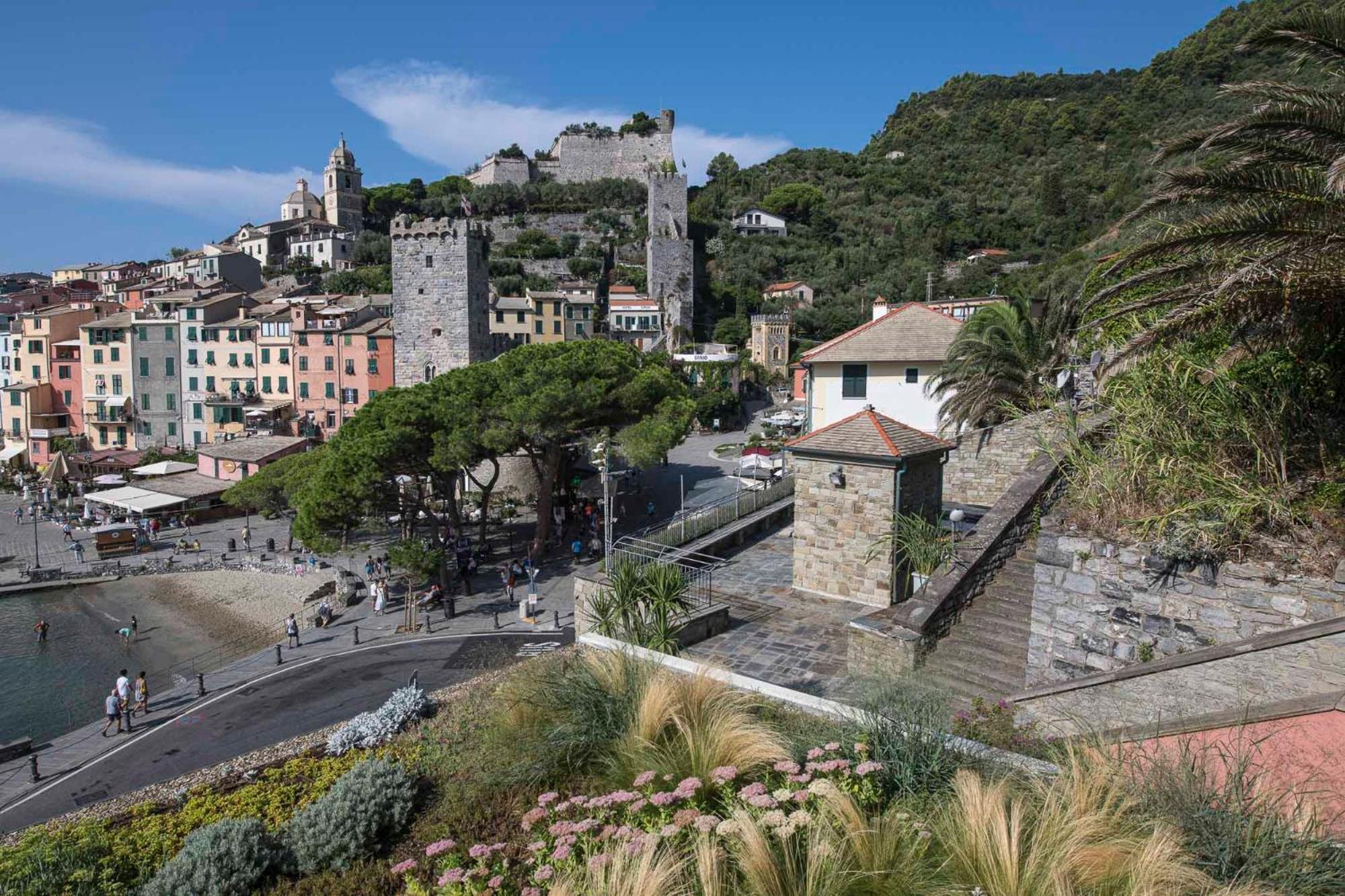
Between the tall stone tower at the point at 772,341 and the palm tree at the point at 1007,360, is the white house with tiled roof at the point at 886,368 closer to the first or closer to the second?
the palm tree at the point at 1007,360

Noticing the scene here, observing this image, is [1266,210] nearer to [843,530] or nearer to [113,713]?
[843,530]

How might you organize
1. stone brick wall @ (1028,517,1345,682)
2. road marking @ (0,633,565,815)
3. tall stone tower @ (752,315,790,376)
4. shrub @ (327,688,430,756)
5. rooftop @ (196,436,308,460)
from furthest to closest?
tall stone tower @ (752,315,790,376) < rooftop @ (196,436,308,460) < road marking @ (0,633,565,815) < shrub @ (327,688,430,756) < stone brick wall @ (1028,517,1345,682)

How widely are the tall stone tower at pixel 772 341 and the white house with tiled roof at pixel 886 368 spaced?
39172mm

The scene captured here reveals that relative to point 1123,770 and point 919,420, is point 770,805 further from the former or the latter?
point 919,420

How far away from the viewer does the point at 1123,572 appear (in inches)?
267

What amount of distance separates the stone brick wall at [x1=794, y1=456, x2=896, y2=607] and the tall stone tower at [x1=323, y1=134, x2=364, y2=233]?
104789 mm

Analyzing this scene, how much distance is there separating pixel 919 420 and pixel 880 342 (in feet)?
9.07

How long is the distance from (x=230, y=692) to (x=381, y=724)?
A: 10.5 meters

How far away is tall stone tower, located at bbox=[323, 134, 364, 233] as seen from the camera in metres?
103

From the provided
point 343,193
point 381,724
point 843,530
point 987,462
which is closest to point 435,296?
point 987,462

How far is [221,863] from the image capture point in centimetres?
503

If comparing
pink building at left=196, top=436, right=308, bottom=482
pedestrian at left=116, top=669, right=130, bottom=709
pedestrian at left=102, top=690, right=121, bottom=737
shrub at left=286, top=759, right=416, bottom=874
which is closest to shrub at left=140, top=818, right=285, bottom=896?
shrub at left=286, top=759, right=416, bottom=874

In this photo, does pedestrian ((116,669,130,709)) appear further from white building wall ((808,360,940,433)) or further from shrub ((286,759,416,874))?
white building wall ((808,360,940,433))

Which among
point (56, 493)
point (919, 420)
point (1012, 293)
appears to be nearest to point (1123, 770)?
point (1012, 293)
